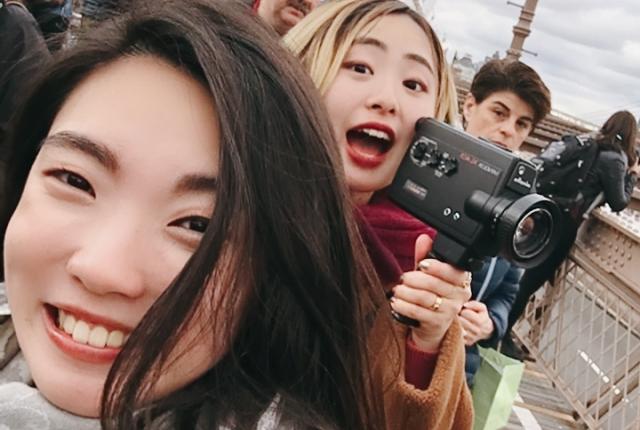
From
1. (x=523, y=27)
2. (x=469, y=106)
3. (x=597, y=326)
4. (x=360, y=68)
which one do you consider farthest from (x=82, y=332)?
(x=523, y=27)

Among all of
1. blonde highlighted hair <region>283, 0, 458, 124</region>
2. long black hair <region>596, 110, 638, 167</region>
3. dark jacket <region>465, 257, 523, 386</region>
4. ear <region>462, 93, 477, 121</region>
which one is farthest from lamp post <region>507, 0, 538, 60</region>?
blonde highlighted hair <region>283, 0, 458, 124</region>

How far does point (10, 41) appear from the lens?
2.86m

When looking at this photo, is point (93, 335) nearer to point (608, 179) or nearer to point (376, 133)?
point (376, 133)

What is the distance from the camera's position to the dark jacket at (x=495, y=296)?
7.26ft

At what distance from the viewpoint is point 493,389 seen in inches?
83.2

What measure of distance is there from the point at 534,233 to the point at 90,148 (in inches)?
36.2

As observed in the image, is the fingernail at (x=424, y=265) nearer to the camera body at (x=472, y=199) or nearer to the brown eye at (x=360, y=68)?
the camera body at (x=472, y=199)

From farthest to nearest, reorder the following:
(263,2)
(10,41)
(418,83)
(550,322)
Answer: (550,322), (10,41), (263,2), (418,83)

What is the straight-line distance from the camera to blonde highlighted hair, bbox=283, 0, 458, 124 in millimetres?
1532

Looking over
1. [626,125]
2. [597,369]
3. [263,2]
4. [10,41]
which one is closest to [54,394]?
A: [263,2]

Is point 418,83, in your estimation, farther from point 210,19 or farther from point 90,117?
point 90,117

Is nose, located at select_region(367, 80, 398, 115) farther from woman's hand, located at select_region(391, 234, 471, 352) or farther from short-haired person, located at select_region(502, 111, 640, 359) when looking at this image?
short-haired person, located at select_region(502, 111, 640, 359)

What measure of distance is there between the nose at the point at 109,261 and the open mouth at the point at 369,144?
2.19 ft

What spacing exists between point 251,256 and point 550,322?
176 inches
